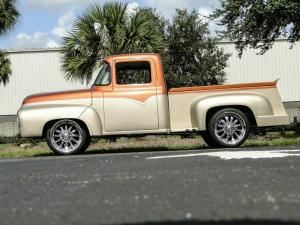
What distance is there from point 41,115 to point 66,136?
0.63 meters

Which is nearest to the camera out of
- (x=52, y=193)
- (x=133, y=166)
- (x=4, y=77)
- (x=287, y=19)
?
(x=52, y=193)

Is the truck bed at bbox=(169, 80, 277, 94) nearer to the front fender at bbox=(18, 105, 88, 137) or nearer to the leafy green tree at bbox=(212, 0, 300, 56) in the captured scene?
the front fender at bbox=(18, 105, 88, 137)

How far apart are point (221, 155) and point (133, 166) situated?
1.67 metres

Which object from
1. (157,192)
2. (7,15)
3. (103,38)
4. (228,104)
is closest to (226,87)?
(228,104)

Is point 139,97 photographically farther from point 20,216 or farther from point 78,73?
point 78,73

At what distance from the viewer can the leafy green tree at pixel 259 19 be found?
18.1 metres

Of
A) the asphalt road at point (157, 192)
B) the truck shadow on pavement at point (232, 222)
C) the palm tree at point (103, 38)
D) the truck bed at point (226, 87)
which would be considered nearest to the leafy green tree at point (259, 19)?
the palm tree at point (103, 38)

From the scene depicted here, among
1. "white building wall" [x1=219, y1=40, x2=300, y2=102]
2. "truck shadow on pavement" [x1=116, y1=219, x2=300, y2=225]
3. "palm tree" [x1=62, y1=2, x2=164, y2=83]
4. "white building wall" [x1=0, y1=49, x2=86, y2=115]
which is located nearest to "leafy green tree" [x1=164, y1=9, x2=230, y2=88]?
"palm tree" [x1=62, y1=2, x2=164, y2=83]

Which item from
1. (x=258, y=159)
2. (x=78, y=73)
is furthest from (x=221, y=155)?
(x=78, y=73)

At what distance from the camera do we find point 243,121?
11.3 m

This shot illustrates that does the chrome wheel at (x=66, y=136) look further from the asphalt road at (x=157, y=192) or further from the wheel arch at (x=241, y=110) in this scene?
the asphalt road at (x=157, y=192)

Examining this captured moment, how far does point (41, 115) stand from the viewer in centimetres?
1123

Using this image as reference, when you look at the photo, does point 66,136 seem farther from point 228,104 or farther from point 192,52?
point 192,52

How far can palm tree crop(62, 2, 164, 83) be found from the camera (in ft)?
69.0
